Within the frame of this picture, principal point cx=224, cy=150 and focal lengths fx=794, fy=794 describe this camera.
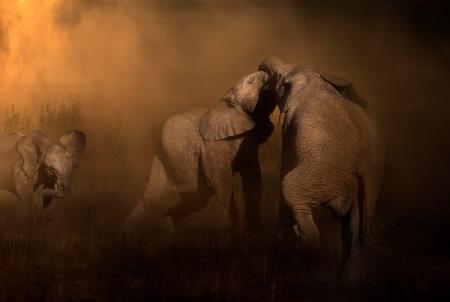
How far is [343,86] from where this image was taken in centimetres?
585

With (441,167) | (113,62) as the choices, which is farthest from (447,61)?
(113,62)

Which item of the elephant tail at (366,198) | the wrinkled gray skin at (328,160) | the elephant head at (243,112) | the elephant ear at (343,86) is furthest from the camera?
the elephant head at (243,112)

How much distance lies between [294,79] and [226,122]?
107 cm

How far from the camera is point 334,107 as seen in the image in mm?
5168

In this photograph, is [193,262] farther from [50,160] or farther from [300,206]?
[50,160]

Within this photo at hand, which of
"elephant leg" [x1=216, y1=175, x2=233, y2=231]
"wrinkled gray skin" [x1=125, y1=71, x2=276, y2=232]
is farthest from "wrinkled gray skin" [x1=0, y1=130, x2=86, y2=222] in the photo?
"elephant leg" [x1=216, y1=175, x2=233, y2=231]

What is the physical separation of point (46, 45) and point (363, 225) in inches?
356

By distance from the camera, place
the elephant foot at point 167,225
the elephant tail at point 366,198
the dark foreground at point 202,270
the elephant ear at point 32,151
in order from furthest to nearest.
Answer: the elephant foot at point 167,225 < the elephant ear at point 32,151 < the elephant tail at point 366,198 < the dark foreground at point 202,270

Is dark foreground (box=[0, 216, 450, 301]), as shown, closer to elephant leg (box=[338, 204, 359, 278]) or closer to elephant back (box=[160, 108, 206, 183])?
elephant leg (box=[338, 204, 359, 278])

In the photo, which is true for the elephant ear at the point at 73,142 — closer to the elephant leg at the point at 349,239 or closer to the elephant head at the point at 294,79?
the elephant head at the point at 294,79

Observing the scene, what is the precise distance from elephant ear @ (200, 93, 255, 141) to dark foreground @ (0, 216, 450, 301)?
2.84ft

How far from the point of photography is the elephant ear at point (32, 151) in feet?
22.2

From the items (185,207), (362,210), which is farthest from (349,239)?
(185,207)

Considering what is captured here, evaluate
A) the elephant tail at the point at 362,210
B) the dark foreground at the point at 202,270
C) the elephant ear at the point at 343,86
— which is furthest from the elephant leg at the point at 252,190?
the elephant tail at the point at 362,210
